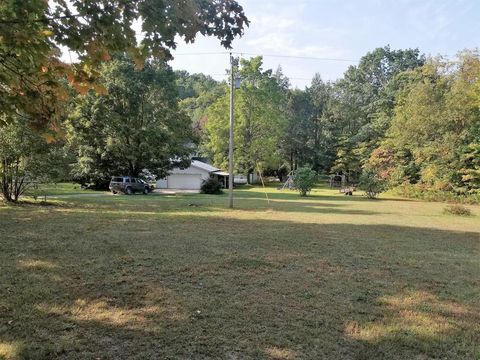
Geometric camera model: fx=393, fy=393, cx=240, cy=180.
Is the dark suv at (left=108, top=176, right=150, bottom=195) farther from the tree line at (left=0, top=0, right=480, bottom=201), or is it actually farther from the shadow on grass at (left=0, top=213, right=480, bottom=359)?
the shadow on grass at (left=0, top=213, right=480, bottom=359)

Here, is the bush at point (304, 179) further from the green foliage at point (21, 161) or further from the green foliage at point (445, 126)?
the green foliage at point (21, 161)

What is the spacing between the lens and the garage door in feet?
142

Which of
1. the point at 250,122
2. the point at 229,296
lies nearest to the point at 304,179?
the point at 250,122

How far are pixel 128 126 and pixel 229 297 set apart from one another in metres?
27.0

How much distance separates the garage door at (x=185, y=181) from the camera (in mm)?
43344

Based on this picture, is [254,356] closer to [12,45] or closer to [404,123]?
[12,45]

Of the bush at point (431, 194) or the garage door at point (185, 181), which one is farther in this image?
the garage door at point (185, 181)

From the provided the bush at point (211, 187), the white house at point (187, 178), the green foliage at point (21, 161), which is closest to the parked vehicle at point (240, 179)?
the white house at point (187, 178)

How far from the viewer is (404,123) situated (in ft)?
112

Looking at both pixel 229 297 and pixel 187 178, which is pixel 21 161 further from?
pixel 187 178

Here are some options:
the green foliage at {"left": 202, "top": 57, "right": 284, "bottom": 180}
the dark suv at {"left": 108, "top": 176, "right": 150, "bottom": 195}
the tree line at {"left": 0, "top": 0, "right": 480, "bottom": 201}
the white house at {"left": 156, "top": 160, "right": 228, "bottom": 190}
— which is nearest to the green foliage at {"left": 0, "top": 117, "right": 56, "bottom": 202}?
the tree line at {"left": 0, "top": 0, "right": 480, "bottom": 201}

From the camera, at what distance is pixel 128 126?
29.9 metres

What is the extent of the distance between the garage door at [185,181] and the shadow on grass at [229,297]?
34.4m

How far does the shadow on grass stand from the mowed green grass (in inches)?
0.7
